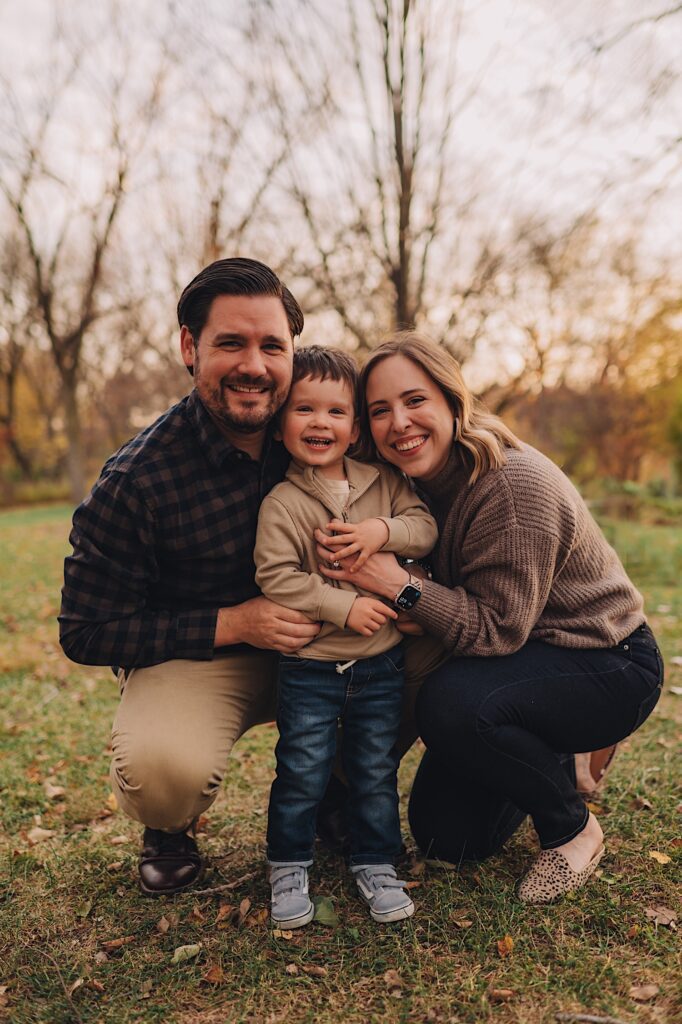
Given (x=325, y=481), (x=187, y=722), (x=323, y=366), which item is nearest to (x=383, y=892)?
(x=187, y=722)

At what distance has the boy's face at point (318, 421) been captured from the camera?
8.72 feet

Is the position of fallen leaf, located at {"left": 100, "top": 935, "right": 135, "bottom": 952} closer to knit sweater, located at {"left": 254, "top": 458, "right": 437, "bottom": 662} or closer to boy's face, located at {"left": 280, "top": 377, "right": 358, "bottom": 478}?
knit sweater, located at {"left": 254, "top": 458, "right": 437, "bottom": 662}

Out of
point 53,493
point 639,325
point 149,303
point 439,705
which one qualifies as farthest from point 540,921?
point 53,493

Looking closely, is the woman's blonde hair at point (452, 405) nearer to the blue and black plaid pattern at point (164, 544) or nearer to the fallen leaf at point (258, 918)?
the blue and black plaid pattern at point (164, 544)

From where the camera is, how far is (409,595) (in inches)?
101

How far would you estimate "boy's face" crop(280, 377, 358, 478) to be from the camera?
266 cm

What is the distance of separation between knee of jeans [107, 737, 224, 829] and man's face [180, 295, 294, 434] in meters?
1.12

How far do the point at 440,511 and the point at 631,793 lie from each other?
1513mm

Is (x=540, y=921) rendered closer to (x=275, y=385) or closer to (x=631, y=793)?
(x=631, y=793)

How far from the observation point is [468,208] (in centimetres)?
704

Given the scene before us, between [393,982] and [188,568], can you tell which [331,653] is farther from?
[393,982]

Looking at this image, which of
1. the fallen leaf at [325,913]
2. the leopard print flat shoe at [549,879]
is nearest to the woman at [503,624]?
the leopard print flat shoe at [549,879]

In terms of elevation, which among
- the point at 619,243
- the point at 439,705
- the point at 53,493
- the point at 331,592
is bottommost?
the point at 53,493

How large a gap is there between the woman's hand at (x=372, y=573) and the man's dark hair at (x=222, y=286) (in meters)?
0.86
